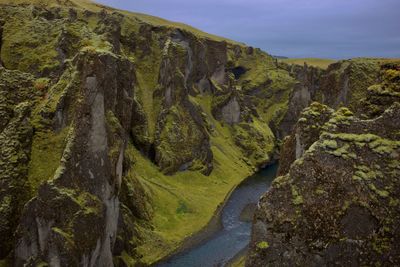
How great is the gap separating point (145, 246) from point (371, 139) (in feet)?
191

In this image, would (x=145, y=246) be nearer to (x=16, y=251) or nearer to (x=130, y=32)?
(x=16, y=251)

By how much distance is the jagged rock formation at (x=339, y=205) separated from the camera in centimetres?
2805

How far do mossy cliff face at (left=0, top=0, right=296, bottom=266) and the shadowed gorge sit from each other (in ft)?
0.68

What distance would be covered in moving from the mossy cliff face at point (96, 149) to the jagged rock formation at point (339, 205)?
113ft

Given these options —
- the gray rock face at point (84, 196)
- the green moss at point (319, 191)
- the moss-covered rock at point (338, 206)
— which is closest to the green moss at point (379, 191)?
the moss-covered rock at point (338, 206)

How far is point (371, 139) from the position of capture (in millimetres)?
30578

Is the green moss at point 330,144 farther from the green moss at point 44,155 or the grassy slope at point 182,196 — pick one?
the grassy slope at point 182,196

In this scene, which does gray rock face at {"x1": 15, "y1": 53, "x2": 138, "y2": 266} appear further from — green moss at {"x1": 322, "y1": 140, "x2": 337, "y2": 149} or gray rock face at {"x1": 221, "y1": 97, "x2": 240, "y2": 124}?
gray rock face at {"x1": 221, "y1": 97, "x2": 240, "y2": 124}

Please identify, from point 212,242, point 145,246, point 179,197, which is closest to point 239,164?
point 179,197

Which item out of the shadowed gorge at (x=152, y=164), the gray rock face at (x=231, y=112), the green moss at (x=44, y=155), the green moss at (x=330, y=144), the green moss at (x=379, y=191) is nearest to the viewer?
the green moss at (x=379, y=191)

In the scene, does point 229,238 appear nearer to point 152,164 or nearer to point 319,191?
point 152,164

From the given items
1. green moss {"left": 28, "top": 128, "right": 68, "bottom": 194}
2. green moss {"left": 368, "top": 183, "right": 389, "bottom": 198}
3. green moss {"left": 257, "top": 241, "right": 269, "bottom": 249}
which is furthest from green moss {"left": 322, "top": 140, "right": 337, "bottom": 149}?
green moss {"left": 28, "top": 128, "right": 68, "bottom": 194}

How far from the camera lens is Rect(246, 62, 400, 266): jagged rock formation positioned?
2805 cm

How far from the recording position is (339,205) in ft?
94.5
